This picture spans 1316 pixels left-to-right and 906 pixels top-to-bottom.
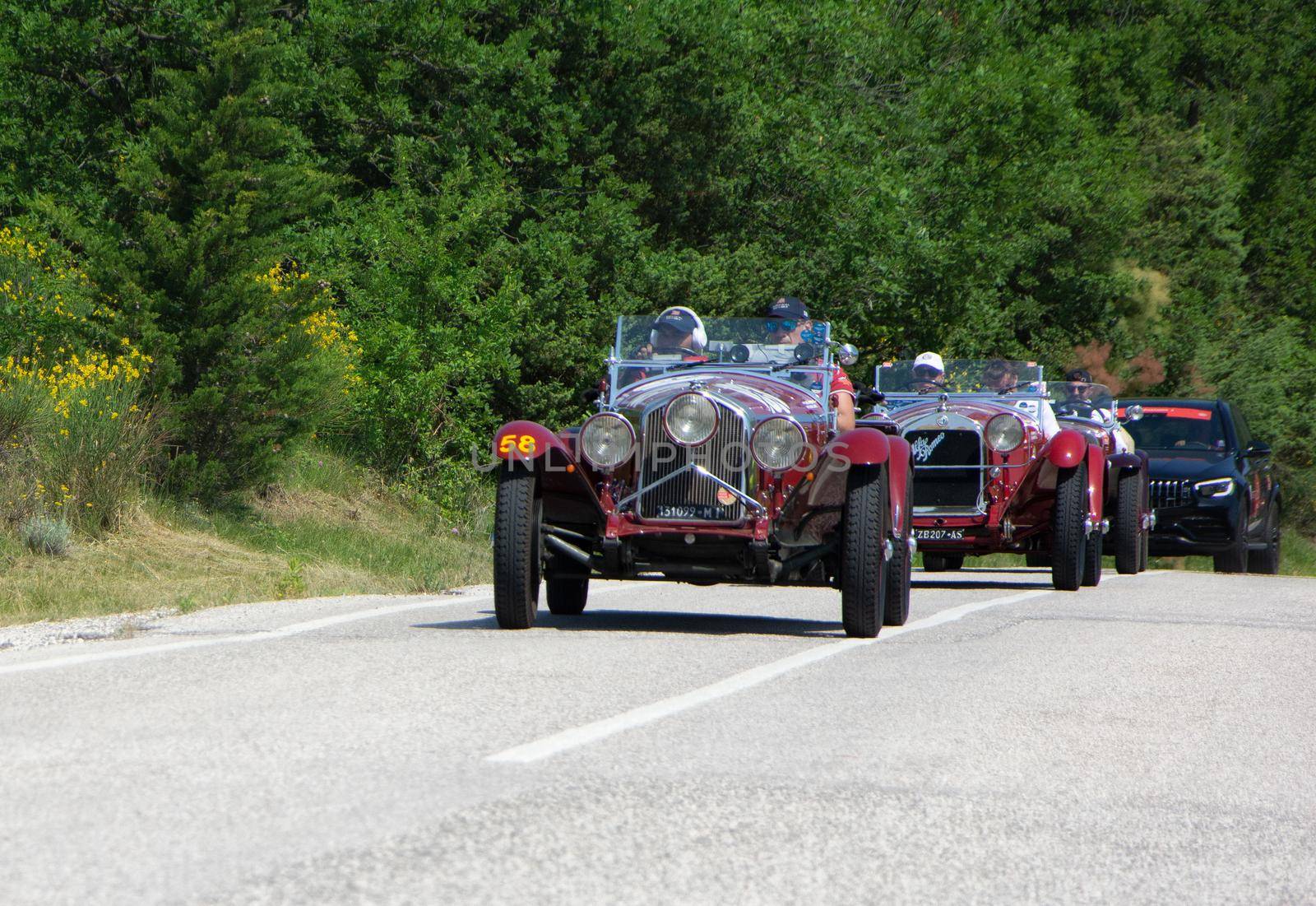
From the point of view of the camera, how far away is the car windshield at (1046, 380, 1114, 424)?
56.7ft

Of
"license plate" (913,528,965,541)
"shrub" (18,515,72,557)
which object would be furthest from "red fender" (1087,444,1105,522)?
"shrub" (18,515,72,557)

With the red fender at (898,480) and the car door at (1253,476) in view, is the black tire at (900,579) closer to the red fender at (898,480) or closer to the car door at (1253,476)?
the red fender at (898,480)

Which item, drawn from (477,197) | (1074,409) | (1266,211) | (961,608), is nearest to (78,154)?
(477,197)

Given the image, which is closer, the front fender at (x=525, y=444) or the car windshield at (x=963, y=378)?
the front fender at (x=525, y=444)

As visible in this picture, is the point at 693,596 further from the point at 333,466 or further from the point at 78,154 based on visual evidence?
the point at 78,154

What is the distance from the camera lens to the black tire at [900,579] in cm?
970

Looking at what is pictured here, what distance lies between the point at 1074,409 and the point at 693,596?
6577mm

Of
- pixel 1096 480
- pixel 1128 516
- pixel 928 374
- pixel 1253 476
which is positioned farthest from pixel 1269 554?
pixel 928 374

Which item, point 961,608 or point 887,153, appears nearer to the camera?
point 961,608

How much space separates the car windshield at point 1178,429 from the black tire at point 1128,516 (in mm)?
2555

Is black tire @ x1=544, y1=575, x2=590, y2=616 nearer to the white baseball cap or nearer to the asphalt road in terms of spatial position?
the asphalt road

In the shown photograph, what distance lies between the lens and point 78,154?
2245cm

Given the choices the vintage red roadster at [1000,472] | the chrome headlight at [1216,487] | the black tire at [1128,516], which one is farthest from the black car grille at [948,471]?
the chrome headlight at [1216,487]

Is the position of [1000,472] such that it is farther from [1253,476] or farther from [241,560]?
[241,560]
